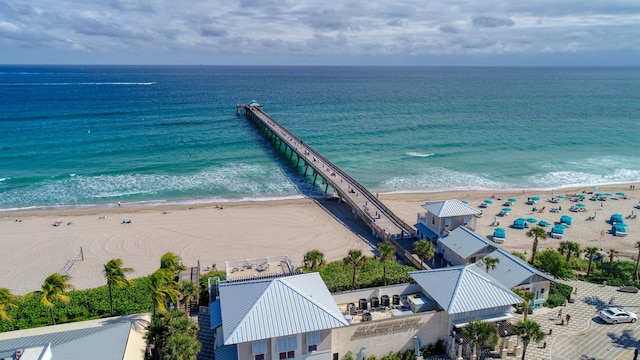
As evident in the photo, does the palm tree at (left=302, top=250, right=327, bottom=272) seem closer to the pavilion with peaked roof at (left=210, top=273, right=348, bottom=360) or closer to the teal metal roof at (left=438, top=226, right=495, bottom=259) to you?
the pavilion with peaked roof at (left=210, top=273, right=348, bottom=360)

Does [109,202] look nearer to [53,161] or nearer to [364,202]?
[53,161]

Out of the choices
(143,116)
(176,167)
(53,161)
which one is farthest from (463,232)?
(143,116)

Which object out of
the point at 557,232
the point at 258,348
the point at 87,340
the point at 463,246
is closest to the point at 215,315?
the point at 258,348

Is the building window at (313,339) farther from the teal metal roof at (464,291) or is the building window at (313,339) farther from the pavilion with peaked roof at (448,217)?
the pavilion with peaked roof at (448,217)

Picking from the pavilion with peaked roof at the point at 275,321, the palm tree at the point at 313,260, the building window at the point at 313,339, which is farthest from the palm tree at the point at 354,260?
the building window at the point at 313,339

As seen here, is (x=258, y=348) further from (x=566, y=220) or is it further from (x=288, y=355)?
(x=566, y=220)

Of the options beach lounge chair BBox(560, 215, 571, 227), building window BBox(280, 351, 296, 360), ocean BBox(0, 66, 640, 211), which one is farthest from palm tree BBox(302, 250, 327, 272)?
beach lounge chair BBox(560, 215, 571, 227)
